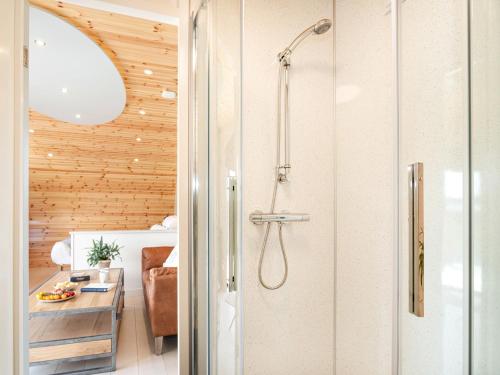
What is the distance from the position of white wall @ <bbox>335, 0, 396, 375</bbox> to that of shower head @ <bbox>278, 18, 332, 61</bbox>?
0.76 ft

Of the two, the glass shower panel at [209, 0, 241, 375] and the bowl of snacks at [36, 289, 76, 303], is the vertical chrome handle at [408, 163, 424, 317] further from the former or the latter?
the bowl of snacks at [36, 289, 76, 303]

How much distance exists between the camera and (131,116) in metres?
4.02

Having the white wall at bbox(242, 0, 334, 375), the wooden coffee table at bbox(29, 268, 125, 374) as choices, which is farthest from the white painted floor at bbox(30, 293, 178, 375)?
the white wall at bbox(242, 0, 334, 375)

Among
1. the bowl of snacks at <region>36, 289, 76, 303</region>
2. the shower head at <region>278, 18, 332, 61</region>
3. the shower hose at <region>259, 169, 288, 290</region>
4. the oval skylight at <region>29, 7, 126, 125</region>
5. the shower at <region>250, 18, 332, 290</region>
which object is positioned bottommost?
the bowl of snacks at <region>36, 289, 76, 303</region>

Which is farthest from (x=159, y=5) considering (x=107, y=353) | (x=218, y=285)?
(x=107, y=353)

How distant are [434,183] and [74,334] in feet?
8.67

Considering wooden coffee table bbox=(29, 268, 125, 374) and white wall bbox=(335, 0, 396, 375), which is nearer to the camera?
white wall bbox=(335, 0, 396, 375)

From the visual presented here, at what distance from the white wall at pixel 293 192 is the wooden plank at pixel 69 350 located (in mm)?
1397

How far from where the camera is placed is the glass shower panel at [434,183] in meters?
0.94

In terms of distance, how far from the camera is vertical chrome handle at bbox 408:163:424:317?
34.0 inches

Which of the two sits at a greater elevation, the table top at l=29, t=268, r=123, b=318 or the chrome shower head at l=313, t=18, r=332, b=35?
the chrome shower head at l=313, t=18, r=332, b=35

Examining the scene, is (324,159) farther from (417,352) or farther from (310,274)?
(417,352)

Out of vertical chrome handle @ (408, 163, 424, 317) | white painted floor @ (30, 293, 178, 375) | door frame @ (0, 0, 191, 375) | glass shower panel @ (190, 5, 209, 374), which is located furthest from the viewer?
white painted floor @ (30, 293, 178, 375)

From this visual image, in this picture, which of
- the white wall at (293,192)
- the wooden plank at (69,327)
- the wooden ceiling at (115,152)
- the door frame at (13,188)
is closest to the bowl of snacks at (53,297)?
the wooden plank at (69,327)
